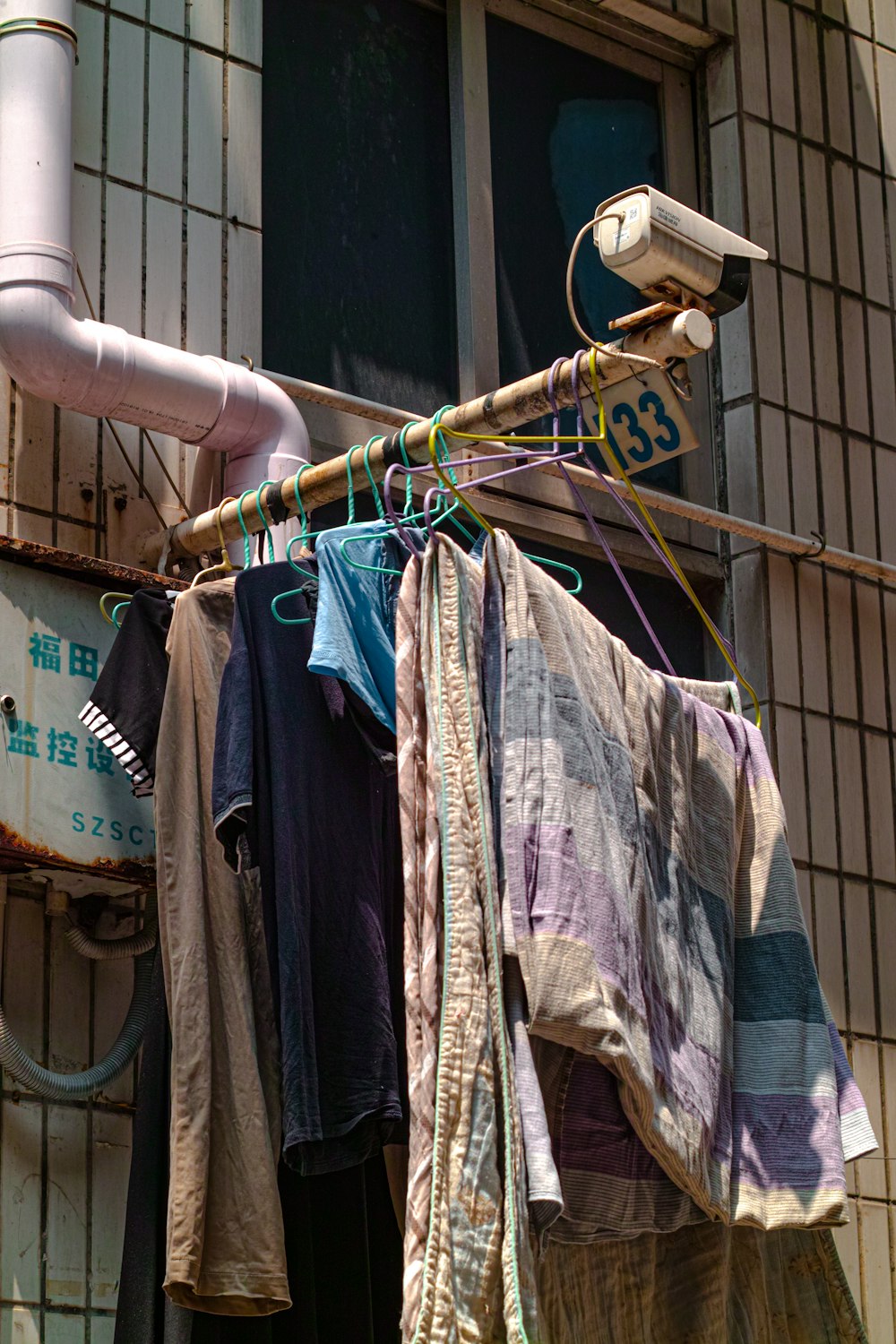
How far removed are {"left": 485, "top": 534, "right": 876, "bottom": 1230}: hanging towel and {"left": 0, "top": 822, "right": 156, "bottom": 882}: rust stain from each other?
0.96 meters

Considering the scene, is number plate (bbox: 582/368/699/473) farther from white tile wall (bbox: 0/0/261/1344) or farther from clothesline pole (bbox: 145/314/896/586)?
white tile wall (bbox: 0/0/261/1344)

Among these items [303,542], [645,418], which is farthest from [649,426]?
[303,542]

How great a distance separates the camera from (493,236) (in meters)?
5.93

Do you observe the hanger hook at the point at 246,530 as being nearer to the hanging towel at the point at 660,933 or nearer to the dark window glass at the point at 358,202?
the hanging towel at the point at 660,933

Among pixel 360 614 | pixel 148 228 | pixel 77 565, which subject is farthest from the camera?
pixel 148 228

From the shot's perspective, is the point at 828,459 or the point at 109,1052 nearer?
the point at 109,1052

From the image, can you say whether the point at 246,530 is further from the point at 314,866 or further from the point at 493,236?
the point at 493,236

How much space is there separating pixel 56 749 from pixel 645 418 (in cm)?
134

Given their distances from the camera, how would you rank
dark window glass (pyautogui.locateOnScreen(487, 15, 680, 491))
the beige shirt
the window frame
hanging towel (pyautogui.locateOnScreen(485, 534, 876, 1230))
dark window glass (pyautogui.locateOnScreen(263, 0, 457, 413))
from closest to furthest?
hanging towel (pyautogui.locateOnScreen(485, 534, 876, 1230)) < the beige shirt < dark window glass (pyautogui.locateOnScreen(263, 0, 457, 413)) < the window frame < dark window glass (pyautogui.locateOnScreen(487, 15, 680, 491))

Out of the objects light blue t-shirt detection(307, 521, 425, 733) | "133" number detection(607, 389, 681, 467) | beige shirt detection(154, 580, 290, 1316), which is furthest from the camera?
"133" number detection(607, 389, 681, 467)

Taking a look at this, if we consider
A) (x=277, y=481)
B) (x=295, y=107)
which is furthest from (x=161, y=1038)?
(x=295, y=107)

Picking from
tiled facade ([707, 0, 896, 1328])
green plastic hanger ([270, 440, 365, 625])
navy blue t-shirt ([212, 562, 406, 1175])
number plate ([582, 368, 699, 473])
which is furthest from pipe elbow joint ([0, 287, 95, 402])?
tiled facade ([707, 0, 896, 1328])

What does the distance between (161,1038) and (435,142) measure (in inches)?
123

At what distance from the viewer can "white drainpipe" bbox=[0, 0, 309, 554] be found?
431 centimetres
